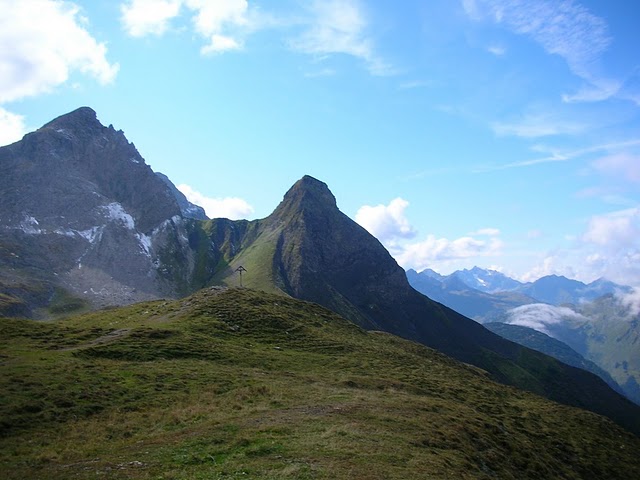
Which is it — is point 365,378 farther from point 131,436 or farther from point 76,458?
point 76,458

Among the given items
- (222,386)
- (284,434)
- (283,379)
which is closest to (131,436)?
(284,434)

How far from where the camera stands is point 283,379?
49.7 metres

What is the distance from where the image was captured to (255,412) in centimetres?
3488

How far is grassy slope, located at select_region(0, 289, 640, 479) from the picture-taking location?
79.6 ft

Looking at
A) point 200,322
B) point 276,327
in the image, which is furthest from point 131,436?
point 276,327

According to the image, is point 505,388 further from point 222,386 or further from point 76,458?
point 76,458

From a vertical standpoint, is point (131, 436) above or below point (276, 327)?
below

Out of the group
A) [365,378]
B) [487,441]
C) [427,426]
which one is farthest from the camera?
[365,378]

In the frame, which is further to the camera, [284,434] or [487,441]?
[487,441]

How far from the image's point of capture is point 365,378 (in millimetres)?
56375

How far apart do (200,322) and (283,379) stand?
27.6 m

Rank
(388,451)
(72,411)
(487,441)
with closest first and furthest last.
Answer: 1. (388,451)
2. (72,411)
3. (487,441)

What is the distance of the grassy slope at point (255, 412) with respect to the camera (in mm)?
24266

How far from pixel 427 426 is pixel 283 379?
18.3m
